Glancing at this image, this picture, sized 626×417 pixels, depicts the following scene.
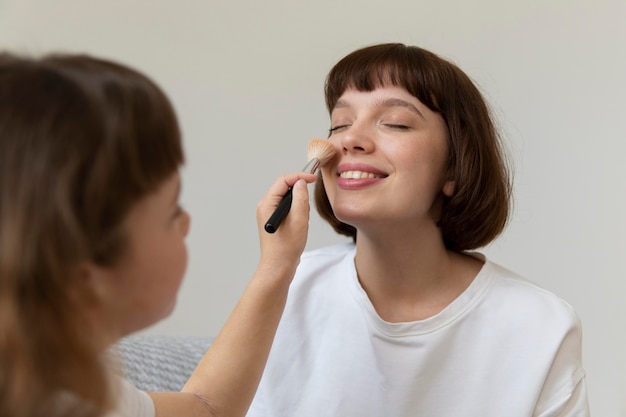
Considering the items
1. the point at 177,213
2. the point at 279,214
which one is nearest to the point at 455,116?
the point at 279,214

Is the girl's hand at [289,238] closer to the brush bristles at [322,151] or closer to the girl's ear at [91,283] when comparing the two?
the brush bristles at [322,151]

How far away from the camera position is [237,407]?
98cm

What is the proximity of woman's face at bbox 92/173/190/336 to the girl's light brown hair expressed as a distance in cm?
2

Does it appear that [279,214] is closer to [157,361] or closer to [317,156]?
[317,156]

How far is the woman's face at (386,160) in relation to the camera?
A: 1101mm

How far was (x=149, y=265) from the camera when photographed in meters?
0.68

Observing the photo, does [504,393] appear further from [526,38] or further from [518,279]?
[526,38]

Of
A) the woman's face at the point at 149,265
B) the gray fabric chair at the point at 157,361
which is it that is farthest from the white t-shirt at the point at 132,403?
the gray fabric chair at the point at 157,361

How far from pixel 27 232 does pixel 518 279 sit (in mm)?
818

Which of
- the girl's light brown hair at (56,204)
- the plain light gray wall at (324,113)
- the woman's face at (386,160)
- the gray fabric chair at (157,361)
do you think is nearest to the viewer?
the girl's light brown hair at (56,204)

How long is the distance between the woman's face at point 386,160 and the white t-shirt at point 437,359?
16 centimetres

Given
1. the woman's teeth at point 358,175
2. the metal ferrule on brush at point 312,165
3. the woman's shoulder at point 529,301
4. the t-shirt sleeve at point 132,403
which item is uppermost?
the woman's teeth at point 358,175

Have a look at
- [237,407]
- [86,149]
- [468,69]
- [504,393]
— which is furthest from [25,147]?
[468,69]

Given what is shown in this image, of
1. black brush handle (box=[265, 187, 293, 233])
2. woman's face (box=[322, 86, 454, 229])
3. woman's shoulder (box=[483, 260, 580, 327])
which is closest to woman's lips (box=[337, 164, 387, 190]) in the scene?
woman's face (box=[322, 86, 454, 229])
